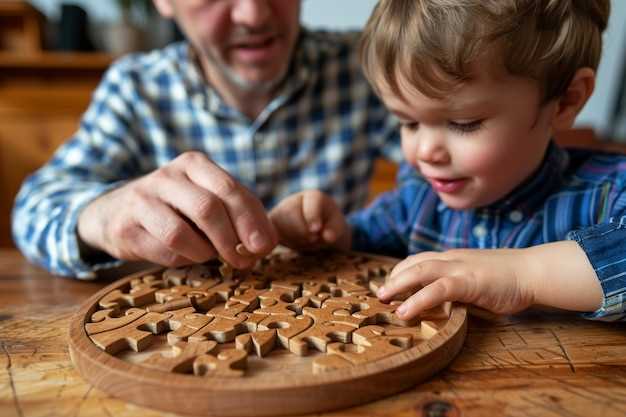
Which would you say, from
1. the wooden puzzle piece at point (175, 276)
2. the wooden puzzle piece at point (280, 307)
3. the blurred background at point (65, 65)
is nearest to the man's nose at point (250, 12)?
the wooden puzzle piece at point (175, 276)

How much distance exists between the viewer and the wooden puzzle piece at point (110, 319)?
664 millimetres

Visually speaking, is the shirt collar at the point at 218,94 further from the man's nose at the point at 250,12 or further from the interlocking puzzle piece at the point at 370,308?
the interlocking puzzle piece at the point at 370,308

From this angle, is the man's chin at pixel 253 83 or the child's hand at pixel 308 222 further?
the man's chin at pixel 253 83

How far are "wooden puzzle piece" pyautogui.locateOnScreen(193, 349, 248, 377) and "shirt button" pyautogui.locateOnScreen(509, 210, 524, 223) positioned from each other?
641mm

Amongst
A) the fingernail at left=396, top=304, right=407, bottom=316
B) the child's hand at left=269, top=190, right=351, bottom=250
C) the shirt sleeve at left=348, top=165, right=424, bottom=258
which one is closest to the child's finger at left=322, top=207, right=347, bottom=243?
the child's hand at left=269, top=190, right=351, bottom=250

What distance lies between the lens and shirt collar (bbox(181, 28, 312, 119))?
4.76 feet

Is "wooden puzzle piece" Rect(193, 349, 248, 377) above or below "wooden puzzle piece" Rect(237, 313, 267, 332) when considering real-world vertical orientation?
above

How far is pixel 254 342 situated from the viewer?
24.6 inches

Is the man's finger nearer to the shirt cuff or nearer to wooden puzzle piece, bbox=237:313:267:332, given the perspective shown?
wooden puzzle piece, bbox=237:313:267:332

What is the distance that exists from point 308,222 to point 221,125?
60 centimetres

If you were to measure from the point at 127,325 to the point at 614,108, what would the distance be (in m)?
2.76

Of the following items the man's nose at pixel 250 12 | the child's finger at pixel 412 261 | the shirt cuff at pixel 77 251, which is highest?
the man's nose at pixel 250 12

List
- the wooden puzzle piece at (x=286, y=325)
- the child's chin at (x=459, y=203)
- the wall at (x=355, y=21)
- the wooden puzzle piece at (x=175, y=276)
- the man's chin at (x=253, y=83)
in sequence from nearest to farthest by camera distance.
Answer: the wooden puzzle piece at (x=286, y=325) → the wooden puzzle piece at (x=175, y=276) → the child's chin at (x=459, y=203) → the man's chin at (x=253, y=83) → the wall at (x=355, y=21)

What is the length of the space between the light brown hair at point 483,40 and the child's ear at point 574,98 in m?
0.02
